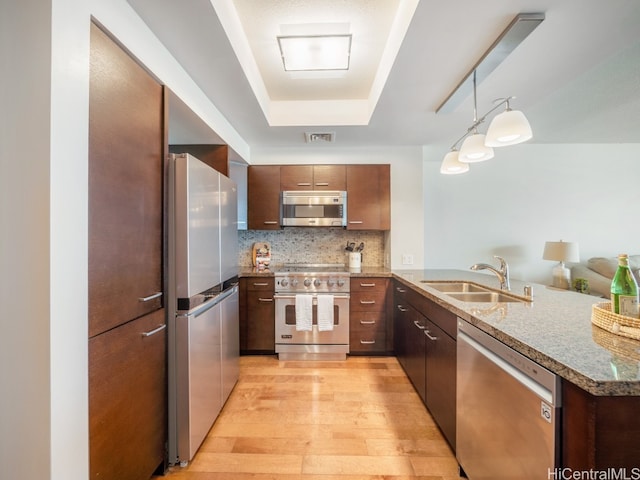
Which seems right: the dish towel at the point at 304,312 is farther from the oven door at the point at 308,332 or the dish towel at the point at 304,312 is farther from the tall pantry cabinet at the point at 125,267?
the tall pantry cabinet at the point at 125,267

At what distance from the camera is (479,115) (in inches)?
92.0

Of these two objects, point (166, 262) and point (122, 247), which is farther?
point (166, 262)

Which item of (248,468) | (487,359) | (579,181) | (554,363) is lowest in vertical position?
(248,468)

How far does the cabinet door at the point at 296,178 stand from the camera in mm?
3172

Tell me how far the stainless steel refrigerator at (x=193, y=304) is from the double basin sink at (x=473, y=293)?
5.52 ft

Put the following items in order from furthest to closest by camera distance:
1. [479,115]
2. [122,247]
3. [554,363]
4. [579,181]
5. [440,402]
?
[579,181] < [479,115] < [440,402] < [122,247] < [554,363]

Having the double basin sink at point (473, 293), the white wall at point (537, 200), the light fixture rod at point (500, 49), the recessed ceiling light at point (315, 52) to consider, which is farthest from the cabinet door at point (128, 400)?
the white wall at point (537, 200)

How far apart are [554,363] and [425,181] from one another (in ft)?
10.5

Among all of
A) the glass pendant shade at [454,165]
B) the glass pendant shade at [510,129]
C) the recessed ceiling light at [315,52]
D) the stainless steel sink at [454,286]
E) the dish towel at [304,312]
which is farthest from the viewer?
the dish towel at [304,312]

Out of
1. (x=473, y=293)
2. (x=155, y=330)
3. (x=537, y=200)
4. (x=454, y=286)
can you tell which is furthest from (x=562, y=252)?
(x=155, y=330)

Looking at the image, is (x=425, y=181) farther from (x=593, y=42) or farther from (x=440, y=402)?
(x=440, y=402)

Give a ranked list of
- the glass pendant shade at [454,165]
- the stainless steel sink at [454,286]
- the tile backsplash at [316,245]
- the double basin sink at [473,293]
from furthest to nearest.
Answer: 1. the tile backsplash at [316,245]
2. the stainless steel sink at [454,286]
3. the glass pendant shade at [454,165]
4. the double basin sink at [473,293]

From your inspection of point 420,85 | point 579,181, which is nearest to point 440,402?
point 420,85
